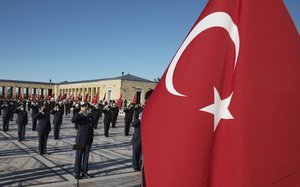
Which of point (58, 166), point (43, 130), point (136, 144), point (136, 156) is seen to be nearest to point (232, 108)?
point (136, 144)

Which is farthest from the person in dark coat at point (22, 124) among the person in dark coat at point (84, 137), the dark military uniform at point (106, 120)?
the person in dark coat at point (84, 137)

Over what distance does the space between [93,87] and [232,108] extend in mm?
54870

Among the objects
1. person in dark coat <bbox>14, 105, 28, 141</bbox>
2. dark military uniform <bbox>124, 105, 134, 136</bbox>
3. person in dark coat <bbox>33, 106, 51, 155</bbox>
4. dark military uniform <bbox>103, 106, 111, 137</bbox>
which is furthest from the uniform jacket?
dark military uniform <bbox>124, 105, 134, 136</bbox>

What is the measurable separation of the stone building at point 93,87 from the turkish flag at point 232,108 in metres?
38.1

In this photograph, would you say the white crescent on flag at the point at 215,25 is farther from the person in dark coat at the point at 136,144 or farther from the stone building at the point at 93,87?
the stone building at the point at 93,87

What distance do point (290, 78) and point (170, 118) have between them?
2.56 feet

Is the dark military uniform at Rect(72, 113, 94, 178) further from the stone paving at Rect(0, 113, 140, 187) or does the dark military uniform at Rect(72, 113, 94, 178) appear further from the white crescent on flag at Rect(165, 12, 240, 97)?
the white crescent on flag at Rect(165, 12, 240, 97)

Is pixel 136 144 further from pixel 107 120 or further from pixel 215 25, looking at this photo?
pixel 107 120

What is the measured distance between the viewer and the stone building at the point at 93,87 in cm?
4806

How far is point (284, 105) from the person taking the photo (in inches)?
67.8

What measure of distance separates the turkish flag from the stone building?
38.1m

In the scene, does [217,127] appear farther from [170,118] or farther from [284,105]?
[284,105]

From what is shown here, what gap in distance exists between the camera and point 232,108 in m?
1.72

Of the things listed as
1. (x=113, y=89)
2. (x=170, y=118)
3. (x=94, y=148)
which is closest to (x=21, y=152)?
(x=94, y=148)
